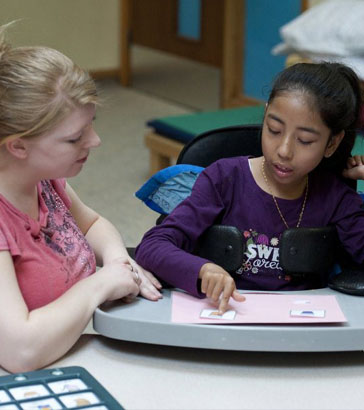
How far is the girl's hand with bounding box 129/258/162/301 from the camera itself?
51.0 inches

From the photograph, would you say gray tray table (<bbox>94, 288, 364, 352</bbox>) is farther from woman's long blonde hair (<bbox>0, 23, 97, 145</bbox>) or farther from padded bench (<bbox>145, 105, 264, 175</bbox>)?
padded bench (<bbox>145, 105, 264, 175</bbox>)

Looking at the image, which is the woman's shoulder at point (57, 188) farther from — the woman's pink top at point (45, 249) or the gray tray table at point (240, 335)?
the gray tray table at point (240, 335)

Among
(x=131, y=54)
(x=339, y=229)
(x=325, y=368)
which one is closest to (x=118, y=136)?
(x=131, y=54)

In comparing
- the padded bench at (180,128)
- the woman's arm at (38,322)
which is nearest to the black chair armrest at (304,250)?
the woman's arm at (38,322)

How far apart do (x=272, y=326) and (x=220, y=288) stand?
A: 4.0 inches

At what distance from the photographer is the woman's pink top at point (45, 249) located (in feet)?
4.02

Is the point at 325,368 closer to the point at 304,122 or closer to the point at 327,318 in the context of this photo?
the point at 327,318

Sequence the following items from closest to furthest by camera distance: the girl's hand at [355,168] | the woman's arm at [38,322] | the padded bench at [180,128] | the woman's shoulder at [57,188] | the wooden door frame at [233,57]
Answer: the woman's arm at [38,322], the woman's shoulder at [57,188], the girl's hand at [355,168], the padded bench at [180,128], the wooden door frame at [233,57]

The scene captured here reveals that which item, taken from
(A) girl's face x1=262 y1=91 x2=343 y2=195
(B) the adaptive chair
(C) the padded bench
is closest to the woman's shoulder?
(B) the adaptive chair

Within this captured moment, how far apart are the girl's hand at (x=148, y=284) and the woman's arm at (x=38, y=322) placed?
3.4 inches

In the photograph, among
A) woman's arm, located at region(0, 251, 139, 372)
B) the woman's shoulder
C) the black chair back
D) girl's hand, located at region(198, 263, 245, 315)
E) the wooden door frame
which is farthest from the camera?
the wooden door frame

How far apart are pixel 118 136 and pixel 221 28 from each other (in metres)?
1.09

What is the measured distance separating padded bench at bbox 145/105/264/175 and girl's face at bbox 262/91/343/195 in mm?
2104

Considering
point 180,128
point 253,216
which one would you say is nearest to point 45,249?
point 253,216
